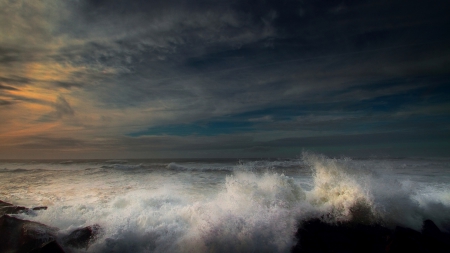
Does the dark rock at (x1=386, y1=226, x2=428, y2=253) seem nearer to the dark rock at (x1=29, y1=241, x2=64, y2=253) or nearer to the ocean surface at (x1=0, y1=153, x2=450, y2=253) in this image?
the ocean surface at (x1=0, y1=153, x2=450, y2=253)

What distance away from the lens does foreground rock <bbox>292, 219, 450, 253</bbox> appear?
536 cm

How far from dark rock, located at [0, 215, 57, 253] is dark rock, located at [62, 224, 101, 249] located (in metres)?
0.36

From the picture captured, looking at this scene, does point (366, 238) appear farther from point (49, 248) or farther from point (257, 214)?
point (49, 248)

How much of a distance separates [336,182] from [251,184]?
2.99m

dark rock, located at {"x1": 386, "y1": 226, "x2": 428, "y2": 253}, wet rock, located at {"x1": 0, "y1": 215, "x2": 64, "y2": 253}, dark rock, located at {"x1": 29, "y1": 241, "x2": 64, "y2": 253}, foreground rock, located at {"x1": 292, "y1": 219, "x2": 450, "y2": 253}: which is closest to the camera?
dark rock, located at {"x1": 29, "y1": 241, "x2": 64, "y2": 253}

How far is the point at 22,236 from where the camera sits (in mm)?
5633

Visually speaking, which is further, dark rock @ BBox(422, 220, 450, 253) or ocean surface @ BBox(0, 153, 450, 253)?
ocean surface @ BBox(0, 153, 450, 253)

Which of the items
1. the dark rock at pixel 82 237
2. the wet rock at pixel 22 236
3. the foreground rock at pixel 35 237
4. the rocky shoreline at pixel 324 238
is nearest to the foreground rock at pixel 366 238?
the rocky shoreline at pixel 324 238

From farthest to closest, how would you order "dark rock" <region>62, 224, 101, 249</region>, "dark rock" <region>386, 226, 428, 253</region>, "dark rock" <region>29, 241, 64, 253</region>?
1. "dark rock" <region>62, 224, 101, 249</region>
2. "dark rock" <region>386, 226, 428, 253</region>
3. "dark rock" <region>29, 241, 64, 253</region>

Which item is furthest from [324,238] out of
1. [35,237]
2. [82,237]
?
[35,237]

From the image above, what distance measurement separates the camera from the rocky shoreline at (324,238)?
17.6 ft

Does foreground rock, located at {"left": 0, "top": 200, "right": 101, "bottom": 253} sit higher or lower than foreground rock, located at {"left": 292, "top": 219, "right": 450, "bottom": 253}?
higher

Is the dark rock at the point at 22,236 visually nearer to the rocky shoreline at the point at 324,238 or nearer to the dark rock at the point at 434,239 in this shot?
the rocky shoreline at the point at 324,238

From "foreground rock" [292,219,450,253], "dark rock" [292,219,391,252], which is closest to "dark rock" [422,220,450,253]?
"foreground rock" [292,219,450,253]
